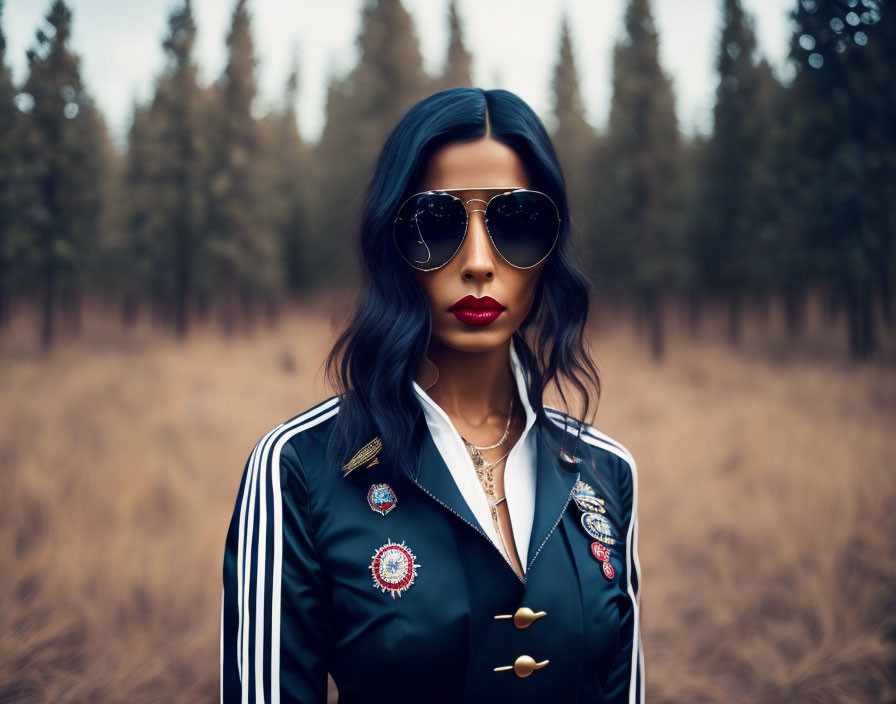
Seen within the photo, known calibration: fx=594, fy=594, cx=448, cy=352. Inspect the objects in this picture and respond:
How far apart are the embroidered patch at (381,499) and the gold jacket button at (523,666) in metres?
0.46

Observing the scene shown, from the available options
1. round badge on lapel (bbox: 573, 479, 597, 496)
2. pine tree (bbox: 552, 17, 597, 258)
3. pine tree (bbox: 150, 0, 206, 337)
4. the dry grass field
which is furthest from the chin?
pine tree (bbox: 552, 17, 597, 258)

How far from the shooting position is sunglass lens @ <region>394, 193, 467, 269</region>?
1.55 metres

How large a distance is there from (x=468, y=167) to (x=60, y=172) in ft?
11.7

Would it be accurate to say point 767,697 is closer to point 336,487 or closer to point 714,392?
point 336,487

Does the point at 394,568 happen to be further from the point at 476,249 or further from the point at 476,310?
the point at 476,249

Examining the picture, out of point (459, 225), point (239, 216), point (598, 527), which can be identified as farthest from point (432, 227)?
→ point (239, 216)

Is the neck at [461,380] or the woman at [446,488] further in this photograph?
the neck at [461,380]

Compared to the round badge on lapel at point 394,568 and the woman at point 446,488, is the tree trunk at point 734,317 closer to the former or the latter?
the woman at point 446,488

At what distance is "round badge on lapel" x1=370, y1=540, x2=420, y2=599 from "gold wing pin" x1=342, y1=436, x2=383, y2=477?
0.20 metres

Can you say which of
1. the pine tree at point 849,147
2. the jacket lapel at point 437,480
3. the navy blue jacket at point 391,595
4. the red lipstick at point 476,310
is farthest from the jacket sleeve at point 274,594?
the pine tree at point 849,147

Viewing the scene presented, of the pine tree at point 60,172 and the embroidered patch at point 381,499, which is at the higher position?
the pine tree at point 60,172

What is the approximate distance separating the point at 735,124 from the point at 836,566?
420 inches

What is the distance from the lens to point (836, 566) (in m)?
4.23

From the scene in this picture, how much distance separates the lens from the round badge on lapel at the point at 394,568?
138cm
